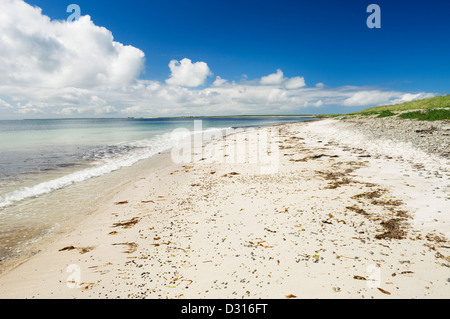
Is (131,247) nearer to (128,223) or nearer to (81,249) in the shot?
(81,249)

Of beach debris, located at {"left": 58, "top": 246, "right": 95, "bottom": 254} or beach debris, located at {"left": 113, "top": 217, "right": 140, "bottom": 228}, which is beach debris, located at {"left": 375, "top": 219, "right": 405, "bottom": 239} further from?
beach debris, located at {"left": 58, "top": 246, "right": 95, "bottom": 254}

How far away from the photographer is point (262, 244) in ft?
17.6

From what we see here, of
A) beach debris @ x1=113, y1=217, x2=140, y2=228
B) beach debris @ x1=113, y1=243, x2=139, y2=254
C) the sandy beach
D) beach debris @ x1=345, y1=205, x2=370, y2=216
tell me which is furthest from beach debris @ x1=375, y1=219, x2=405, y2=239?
beach debris @ x1=113, y1=217, x2=140, y2=228

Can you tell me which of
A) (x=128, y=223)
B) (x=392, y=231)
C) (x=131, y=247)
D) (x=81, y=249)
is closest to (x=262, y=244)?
(x=392, y=231)

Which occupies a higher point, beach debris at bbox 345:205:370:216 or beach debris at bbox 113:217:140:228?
beach debris at bbox 345:205:370:216

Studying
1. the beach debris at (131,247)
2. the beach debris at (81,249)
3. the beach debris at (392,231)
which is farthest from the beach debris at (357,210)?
the beach debris at (81,249)

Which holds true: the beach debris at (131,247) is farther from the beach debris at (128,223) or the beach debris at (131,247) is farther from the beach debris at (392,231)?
the beach debris at (392,231)

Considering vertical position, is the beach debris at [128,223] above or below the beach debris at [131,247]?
above

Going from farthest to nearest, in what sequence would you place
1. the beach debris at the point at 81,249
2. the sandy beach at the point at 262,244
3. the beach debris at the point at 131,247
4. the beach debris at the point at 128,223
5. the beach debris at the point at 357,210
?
the beach debris at the point at 128,223
the beach debris at the point at 357,210
the beach debris at the point at 81,249
the beach debris at the point at 131,247
the sandy beach at the point at 262,244

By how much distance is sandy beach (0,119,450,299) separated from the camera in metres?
4.04

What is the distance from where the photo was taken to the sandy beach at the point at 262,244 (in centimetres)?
404

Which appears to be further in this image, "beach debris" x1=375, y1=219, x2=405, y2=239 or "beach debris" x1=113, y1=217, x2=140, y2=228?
"beach debris" x1=113, y1=217, x2=140, y2=228

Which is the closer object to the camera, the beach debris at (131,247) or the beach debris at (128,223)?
the beach debris at (131,247)
